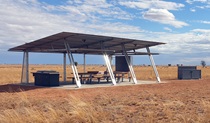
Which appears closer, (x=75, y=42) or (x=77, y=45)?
(x=75, y=42)

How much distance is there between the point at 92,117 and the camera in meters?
7.45

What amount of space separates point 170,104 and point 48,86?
32.3 ft

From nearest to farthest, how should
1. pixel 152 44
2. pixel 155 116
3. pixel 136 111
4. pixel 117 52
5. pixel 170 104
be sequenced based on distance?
pixel 155 116 < pixel 136 111 < pixel 170 104 < pixel 152 44 < pixel 117 52

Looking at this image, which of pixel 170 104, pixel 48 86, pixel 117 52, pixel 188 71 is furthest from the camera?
pixel 188 71

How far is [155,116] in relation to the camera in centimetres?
807

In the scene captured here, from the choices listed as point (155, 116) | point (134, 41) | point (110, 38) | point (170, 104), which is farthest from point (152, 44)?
point (155, 116)

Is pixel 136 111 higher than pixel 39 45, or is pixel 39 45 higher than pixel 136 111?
pixel 39 45

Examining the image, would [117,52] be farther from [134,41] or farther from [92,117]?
[92,117]

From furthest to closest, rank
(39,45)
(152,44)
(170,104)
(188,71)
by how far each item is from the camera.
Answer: (188,71) → (152,44) → (39,45) → (170,104)

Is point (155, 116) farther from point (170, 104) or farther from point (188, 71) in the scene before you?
point (188, 71)

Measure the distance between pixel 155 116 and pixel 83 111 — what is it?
1920 millimetres

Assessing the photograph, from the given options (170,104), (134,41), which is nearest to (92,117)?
(170,104)

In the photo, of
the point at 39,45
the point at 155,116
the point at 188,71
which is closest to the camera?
the point at 155,116

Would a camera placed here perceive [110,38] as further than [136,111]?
Yes
